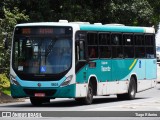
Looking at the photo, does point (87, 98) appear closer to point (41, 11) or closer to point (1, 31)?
point (1, 31)

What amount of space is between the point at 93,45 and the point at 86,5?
53.9 feet

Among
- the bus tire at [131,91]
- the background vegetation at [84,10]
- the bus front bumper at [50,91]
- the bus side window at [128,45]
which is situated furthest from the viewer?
the background vegetation at [84,10]

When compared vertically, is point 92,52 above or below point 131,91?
above

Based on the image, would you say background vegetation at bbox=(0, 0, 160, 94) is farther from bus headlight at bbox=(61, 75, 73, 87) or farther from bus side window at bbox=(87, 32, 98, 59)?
bus headlight at bbox=(61, 75, 73, 87)

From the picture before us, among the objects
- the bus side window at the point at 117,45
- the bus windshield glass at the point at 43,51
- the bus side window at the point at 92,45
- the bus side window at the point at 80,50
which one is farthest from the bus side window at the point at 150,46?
the bus windshield glass at the point at 43,51

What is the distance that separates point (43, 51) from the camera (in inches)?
1058

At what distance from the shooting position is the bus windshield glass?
26.8 metres

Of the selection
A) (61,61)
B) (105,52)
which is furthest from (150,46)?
(61,61)

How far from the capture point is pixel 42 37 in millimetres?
27078

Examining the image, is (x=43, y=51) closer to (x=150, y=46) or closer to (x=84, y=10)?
(x=150, y=46)

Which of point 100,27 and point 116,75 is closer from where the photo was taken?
point 100,27

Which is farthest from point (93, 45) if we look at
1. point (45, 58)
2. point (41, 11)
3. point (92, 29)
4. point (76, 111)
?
point (41, 11)

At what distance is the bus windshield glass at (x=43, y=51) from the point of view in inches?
1053

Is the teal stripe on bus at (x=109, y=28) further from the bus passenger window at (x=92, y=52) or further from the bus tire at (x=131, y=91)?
the bus tire at (x=131, y=91)
